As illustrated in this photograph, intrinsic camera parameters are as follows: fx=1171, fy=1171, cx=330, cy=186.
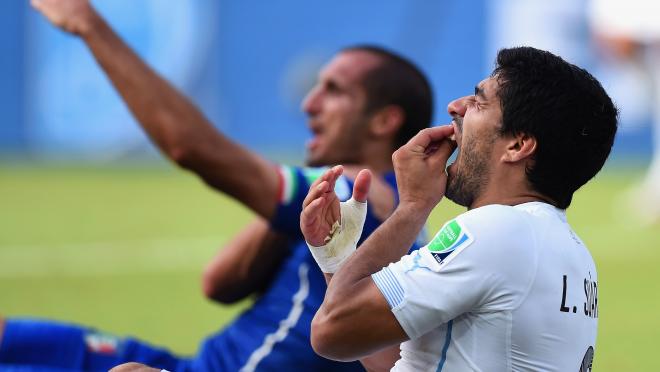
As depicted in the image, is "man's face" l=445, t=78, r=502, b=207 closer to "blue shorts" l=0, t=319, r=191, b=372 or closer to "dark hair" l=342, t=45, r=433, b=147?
"blue shorts" l=0, t=319, r=191, b=372

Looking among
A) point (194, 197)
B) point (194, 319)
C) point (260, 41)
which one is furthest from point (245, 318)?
point (260, 41)

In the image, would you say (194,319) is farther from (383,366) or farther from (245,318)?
(383,366)

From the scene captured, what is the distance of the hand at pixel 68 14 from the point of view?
4.22 meters

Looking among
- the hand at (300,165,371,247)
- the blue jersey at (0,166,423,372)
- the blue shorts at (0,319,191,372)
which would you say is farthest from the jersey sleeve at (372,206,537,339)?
the blue shorts at (0,319,191,372)

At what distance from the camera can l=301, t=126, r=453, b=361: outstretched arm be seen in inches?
110

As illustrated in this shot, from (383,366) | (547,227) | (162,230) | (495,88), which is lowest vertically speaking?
(162,230)

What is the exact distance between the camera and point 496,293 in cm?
278

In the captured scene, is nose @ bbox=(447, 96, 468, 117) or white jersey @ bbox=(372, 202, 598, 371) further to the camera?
nose @ bbox=(447, 96, 468, 117)

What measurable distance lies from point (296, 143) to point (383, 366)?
53.3 ft

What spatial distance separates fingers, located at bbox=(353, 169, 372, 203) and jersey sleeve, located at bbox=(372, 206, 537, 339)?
0.32 meters

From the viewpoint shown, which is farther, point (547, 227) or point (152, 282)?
point (152, 282)

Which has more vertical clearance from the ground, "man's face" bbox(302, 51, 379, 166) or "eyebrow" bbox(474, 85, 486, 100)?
"eyebrow" bbox(474, 85, 486, 100)

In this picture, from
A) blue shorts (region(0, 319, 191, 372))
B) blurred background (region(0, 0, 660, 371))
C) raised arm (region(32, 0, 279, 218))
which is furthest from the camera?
blurred background (region(0, 0, 660, 371))

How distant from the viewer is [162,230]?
12.8 meters
